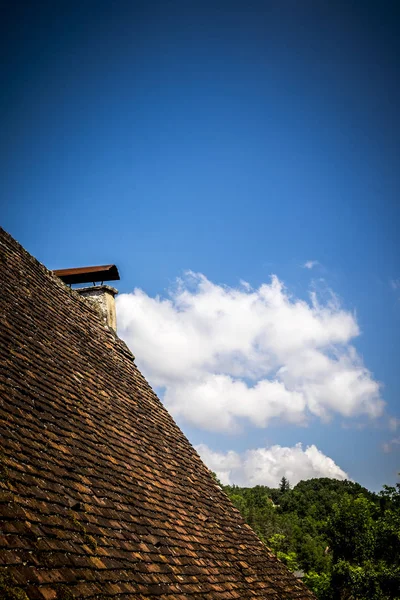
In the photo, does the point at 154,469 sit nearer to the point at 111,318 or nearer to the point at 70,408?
the point at 70,408

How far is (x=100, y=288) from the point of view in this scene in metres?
8.73

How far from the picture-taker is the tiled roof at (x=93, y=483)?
2746 mm

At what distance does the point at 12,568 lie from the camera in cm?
226

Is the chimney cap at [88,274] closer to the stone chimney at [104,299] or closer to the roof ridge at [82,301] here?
the stone chimney at [104,299]

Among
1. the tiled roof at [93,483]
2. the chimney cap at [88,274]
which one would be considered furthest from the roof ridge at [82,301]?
the chimney cap at [88,274]

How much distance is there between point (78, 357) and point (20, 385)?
72.7 inches

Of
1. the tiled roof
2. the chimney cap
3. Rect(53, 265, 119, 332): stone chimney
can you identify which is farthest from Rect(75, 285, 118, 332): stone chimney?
the tiled roof

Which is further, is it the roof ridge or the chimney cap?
the chimney cap

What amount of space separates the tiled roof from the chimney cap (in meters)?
1.68

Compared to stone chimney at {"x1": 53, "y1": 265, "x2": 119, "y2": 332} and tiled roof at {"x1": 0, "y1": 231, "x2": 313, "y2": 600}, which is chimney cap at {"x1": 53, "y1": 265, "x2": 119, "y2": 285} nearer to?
stone chimney at {"x1": 53, "y1": 265, "x2": 119, "y2": 332}

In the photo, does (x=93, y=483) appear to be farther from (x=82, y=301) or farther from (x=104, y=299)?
(x=104, y=299)

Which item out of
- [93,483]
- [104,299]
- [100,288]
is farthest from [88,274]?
[93,483]

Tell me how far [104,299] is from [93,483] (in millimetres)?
5200

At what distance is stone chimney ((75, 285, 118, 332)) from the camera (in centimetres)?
841
